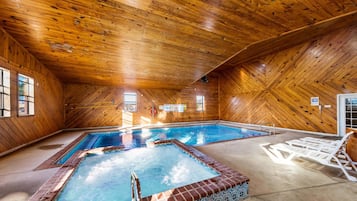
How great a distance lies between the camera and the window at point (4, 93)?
10.5ft

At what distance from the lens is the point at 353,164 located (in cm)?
235

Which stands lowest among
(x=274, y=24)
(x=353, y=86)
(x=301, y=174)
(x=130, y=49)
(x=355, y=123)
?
(x=301, y=174)

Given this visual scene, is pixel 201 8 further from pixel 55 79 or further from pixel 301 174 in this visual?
pixel 55 79

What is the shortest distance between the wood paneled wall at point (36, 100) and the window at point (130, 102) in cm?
304

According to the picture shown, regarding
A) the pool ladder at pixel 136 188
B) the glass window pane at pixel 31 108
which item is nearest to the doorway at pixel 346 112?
the pool ladder at pixel 136 188

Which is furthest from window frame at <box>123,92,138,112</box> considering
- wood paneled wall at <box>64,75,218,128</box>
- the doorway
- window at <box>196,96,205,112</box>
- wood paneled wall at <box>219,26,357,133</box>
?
the doorway

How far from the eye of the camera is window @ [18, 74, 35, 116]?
12.5 feet

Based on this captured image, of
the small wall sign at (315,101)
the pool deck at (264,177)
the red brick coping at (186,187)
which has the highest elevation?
the small wall sign at (315,101)

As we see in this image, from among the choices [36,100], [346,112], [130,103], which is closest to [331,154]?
[346,112]

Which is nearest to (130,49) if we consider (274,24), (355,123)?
(274,24)

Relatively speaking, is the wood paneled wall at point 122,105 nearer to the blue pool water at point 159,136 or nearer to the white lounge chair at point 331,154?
the blue pool water at point 159,136

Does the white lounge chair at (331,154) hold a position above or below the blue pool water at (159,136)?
above

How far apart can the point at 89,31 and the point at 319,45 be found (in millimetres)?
7923

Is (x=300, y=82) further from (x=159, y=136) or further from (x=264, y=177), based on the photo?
(x=159, y=136)
